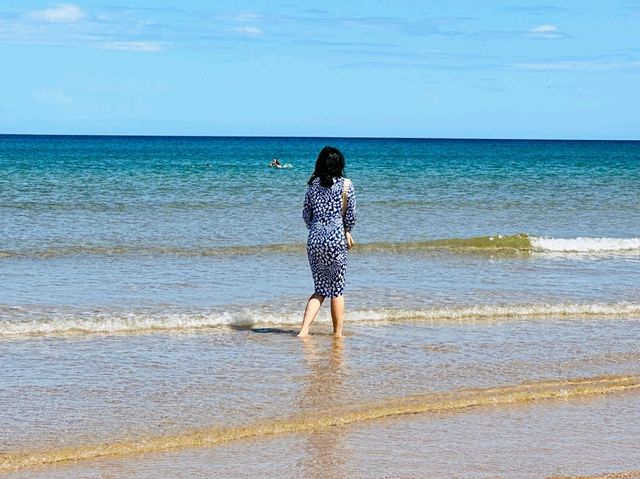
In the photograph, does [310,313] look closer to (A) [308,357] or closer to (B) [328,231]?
(B) [328,231]

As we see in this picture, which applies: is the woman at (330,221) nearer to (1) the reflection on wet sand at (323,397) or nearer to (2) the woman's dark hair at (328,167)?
(2) the woman's dark hair at (328,167)

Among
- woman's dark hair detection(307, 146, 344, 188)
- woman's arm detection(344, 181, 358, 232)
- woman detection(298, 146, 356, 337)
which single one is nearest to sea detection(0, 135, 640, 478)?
woman detection(298, 146, 356, 337)

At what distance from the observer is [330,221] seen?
9.03m

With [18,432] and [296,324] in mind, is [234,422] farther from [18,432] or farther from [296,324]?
[296,324]

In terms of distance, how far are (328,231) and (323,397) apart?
2.31m

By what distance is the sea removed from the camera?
19.0 ft

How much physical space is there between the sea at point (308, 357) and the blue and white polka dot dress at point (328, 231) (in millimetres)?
546

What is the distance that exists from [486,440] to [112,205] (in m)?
19.3

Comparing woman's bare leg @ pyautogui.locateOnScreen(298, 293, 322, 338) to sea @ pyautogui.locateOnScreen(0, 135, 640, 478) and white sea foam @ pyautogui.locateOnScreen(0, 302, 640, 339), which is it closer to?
sea @ pyautogui.locateOnScreen(0, 135, 640, 478)

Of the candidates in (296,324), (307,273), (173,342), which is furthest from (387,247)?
(173,342)

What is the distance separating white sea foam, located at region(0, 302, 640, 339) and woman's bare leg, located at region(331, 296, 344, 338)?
0.84 metres

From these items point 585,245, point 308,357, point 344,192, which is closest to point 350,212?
point 344,192

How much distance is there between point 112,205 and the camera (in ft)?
80.0

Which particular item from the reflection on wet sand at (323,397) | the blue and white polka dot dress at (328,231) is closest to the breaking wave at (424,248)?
the blue and white polka dot dress at (328,231)
